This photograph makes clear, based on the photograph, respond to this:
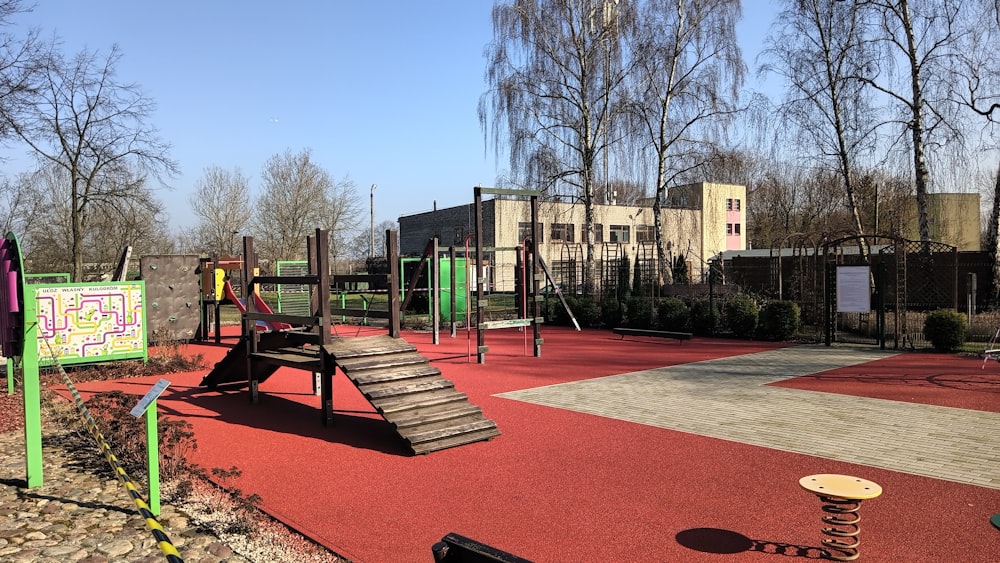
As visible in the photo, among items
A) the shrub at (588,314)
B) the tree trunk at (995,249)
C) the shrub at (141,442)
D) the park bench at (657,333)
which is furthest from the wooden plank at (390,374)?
the tree trunk at (995,249)

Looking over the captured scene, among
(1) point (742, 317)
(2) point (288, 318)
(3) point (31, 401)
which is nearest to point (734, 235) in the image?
(1) point (742, 317)

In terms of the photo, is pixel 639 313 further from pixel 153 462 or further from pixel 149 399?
pixel 149 399

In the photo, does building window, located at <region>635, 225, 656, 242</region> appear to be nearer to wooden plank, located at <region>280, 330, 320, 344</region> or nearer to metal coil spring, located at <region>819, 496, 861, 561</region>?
wooden plank, located at <region>280, 330, 320, 344</region>

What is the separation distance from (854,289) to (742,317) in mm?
2896

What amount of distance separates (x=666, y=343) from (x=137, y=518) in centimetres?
1394

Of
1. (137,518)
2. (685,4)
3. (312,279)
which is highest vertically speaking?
(685,4)

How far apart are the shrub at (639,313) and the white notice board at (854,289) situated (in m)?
5.58

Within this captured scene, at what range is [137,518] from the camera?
5078 mm

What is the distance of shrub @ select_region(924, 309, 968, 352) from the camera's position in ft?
45.2

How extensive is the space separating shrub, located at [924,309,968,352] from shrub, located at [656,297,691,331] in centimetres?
621

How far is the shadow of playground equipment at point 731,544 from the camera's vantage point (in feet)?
13.7

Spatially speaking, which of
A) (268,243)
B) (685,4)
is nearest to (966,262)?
(685,4)

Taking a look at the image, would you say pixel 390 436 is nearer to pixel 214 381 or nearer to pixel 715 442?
pixel 715 442

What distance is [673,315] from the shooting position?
63.1 feet
